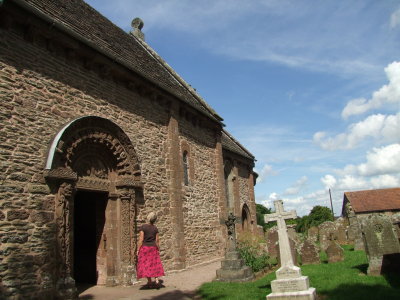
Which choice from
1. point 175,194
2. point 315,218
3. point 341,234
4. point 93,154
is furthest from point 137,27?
Result: point 315,218

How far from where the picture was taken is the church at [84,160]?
7.00 metres

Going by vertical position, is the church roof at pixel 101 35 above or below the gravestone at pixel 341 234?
above

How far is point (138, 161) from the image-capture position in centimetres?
1052

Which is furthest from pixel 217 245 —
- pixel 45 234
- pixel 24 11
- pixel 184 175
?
pixel 24 11

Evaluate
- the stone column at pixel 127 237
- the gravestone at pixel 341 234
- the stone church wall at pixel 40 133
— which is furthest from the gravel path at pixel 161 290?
the gravestone at pixel 341 234

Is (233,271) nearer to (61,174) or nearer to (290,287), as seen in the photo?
(290,287)

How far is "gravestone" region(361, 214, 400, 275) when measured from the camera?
7.91 m

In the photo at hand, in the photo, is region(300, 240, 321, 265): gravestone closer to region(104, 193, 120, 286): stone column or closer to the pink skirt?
the pink skirt

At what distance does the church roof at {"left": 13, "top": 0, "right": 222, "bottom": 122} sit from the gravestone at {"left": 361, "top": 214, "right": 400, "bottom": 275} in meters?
7.71

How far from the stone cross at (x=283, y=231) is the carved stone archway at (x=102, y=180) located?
13.2 feet

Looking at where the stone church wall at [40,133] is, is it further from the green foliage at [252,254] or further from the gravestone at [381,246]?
the gravestone at [381,246]

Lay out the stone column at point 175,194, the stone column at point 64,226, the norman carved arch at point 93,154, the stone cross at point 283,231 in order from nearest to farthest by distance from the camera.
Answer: the stone cross at point 283,231
the stone column at point 64,226
the norman carved arch at point 93,154
the stone column at point 175,194

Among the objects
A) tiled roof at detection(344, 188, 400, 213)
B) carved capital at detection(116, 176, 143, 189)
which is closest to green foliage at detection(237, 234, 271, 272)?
carved capital at detection(116, 176, 143, 189)

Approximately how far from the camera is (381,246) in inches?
315
